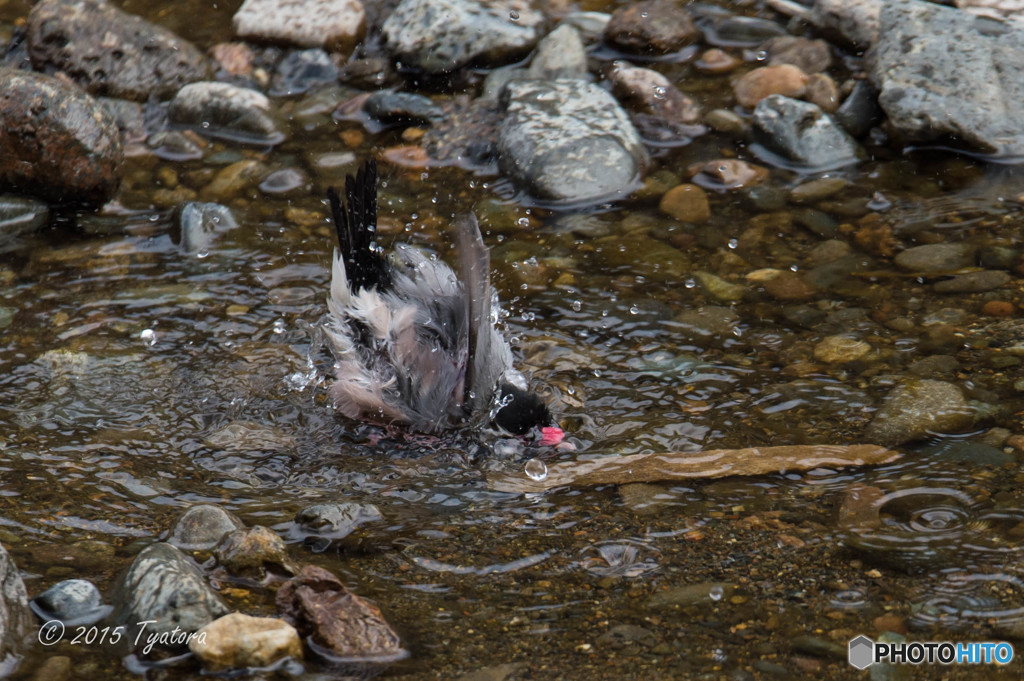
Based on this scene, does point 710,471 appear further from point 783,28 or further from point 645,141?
point 783,28

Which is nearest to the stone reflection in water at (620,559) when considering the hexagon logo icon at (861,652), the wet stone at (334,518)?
the hexagon logo icon at (861,652)

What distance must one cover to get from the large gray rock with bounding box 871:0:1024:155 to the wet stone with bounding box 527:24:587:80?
1.91 m

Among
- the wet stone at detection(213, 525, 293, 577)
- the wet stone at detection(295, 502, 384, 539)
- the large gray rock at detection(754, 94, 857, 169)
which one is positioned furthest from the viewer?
the large gray rock at detection(754, 94, 857, 169)

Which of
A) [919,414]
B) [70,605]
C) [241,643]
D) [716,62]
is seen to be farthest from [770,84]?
[70,605]

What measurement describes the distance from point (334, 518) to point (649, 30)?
15.4ft

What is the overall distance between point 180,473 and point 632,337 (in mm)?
2202

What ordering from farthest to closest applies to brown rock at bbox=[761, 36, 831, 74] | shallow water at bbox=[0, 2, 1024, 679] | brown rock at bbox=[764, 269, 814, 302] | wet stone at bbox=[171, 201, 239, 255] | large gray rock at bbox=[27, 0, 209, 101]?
brown rock at bbox=[761, 36, 831, 74], large gray rock at bbox=[27, 0, 209, 101], wet stone at bbox=[171, 201, 239, 255], brown rock at bbox=[764, 269, 814, 302], shallow water at bbox=[0, 2, 1024, 679]

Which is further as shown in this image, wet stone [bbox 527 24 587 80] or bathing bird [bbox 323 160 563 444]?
wet stone [bbox 527 24 587 80]

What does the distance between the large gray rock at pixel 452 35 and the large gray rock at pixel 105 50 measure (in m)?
1.50

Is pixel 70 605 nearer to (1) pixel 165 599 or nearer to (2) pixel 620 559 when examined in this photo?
(1) pixel 165 599

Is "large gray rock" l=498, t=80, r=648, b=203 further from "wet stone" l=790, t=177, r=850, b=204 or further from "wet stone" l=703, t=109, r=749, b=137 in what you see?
"wet stone" l=790, t=177, r=850, b=204

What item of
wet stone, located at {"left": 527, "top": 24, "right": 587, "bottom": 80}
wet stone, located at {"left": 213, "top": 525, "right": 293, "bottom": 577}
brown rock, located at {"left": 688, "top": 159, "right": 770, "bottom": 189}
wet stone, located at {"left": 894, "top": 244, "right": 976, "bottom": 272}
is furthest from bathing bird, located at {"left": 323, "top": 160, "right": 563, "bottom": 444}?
wet stone, located at {"left": 527, "top": 24, "right": 587, "bottom": 80}

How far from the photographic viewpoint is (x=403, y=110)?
22.4 ft

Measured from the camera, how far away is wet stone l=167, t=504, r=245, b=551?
3.63 metres
